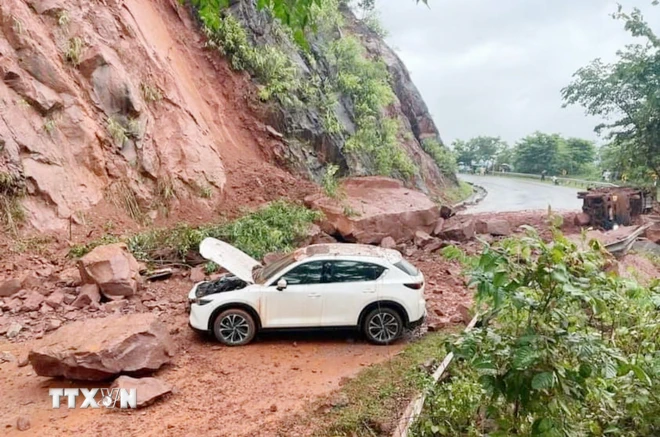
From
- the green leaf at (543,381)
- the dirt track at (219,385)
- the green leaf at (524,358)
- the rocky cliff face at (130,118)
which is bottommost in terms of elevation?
the dirt track at (219,385)

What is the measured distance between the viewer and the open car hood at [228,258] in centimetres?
743

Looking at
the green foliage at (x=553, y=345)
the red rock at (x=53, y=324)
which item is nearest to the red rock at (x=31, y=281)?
the red rock at (x=53, y=324)

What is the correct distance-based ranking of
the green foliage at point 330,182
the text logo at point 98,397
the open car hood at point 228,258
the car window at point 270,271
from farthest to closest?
the green foliage at point 330,182, the open car hood at point 228,258, the car window at point 270,271, the text logo at point 98,397

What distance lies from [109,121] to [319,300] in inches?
315

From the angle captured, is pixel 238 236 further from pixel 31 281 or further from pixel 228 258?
pixel 31 281

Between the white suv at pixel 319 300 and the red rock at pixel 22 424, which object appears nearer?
the red rock at pixel 22 424

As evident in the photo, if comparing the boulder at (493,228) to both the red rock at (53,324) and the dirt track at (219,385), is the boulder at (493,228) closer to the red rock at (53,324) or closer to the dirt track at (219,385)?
the dirt track at (219,385)

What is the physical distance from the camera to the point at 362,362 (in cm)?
660

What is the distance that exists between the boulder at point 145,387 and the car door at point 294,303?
1.94 metres

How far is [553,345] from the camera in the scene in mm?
2828

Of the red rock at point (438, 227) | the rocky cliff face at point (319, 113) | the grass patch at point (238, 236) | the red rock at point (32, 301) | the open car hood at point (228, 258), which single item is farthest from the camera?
the rocky cliff face at point (319, 113)

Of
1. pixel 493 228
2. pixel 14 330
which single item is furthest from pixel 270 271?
pixel 493 228

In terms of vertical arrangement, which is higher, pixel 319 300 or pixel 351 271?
pixel 351 271

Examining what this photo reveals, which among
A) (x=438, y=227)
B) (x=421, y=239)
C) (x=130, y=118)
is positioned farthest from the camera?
(x=438, y=227)
